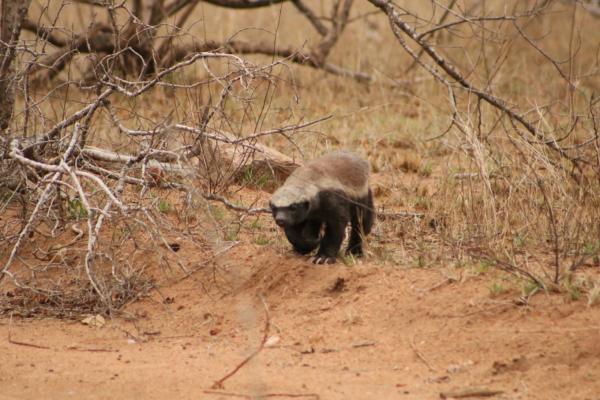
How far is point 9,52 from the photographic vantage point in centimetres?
696

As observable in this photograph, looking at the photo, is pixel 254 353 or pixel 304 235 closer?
pixel 254 353

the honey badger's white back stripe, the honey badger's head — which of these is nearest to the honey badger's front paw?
the honey badger's head

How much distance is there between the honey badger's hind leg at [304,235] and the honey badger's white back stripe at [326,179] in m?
0.32

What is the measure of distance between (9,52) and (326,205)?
2.73 m

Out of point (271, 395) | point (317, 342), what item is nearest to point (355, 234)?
point (317, 342)

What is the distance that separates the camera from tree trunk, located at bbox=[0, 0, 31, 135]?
23.4 feet

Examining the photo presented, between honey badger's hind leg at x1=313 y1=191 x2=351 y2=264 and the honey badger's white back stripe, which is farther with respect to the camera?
honey badger's hind leg at x1=313 y1=191 x2=351 y2=264

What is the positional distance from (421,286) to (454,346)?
0.63 metres

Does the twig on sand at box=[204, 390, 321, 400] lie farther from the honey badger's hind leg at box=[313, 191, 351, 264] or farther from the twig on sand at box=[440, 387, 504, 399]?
the honey badger's hind leg at box=[313, 191, 351, 264]

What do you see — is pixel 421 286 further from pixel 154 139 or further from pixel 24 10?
pixel 24 10

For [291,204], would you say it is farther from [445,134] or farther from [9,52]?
[445,134]

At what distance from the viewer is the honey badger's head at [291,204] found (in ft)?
19.2

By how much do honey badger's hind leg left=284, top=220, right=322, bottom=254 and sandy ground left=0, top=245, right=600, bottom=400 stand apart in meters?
0.11

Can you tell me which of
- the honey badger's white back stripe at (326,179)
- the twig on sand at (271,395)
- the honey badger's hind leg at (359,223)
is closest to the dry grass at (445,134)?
the honey badger's hind leg at (359,223)
